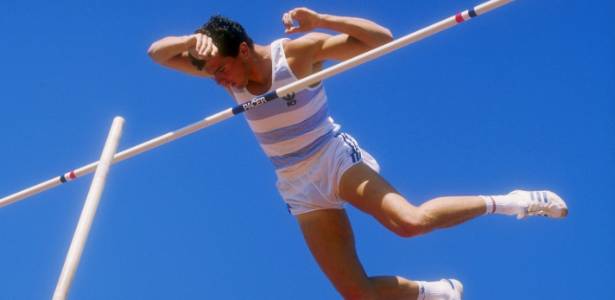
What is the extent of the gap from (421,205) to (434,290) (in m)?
1.27

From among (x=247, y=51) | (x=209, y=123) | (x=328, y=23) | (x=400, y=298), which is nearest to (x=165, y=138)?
(x=209, y=123)

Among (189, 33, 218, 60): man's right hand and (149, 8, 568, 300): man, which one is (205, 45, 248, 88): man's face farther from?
(189, 33, 218, 60): man's right hand

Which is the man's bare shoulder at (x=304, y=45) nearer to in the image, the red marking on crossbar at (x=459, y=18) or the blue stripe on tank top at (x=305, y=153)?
the blue stripe on tank top at (x=305, y=153)

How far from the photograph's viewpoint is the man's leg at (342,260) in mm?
7914

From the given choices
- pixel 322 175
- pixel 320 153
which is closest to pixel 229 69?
pixel 320 153

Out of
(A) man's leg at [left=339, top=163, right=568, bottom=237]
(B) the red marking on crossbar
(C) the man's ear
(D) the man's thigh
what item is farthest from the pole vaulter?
(D) the man's thigh

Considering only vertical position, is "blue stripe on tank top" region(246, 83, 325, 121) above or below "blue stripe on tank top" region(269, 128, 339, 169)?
above

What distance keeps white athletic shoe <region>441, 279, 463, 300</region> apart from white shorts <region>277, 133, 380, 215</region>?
1270 mm

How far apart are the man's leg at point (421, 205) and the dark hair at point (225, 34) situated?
4.41ft

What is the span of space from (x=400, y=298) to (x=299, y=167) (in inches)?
54.6

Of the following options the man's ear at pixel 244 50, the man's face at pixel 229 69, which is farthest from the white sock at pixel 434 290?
the man's ear at pixel 244 50

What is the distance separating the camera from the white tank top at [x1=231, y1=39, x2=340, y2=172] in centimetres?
785

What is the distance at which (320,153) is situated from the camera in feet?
26.4

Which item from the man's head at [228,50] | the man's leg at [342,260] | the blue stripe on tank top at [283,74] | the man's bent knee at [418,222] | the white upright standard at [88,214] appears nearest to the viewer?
the white upright standard at [88,214]
